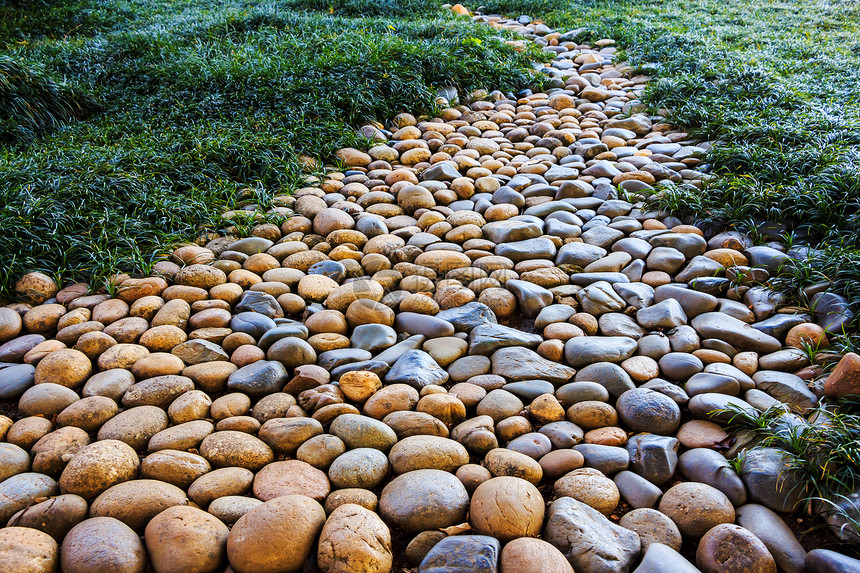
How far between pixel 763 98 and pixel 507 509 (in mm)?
4319

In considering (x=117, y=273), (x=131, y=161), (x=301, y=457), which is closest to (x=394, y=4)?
(x=131, y=161)

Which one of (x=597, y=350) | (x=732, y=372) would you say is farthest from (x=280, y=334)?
(x=732, y=372)

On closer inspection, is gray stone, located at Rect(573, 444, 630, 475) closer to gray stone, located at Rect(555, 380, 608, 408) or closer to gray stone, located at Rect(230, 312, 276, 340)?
gray stone, located at Rect(555, 380, 608, 408)

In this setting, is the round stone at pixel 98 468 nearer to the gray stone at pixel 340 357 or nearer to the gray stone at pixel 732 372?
the gray stone at pixel 340 357

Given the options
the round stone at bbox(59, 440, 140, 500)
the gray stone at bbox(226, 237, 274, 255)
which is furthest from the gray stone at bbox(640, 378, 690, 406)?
the gray stone at bbox(226, 237, 274, 255)

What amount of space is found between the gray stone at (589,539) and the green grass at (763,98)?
153 centimetres

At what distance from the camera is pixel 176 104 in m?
4.43

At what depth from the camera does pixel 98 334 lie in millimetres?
2189

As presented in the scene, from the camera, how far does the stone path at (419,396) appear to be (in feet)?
4.67

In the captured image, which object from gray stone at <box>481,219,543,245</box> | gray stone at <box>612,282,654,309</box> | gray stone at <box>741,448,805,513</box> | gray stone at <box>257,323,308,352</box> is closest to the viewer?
gray stone at <box>741,448,805,513</box>

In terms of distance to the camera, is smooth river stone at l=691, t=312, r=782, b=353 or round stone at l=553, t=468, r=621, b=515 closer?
round stone at l=553, t=468, r=621, b=515

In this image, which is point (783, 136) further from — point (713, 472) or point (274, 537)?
point (274, 537)

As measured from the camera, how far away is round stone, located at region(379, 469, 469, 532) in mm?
1516

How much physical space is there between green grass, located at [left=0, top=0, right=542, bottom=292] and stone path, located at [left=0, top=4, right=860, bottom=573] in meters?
0.33
